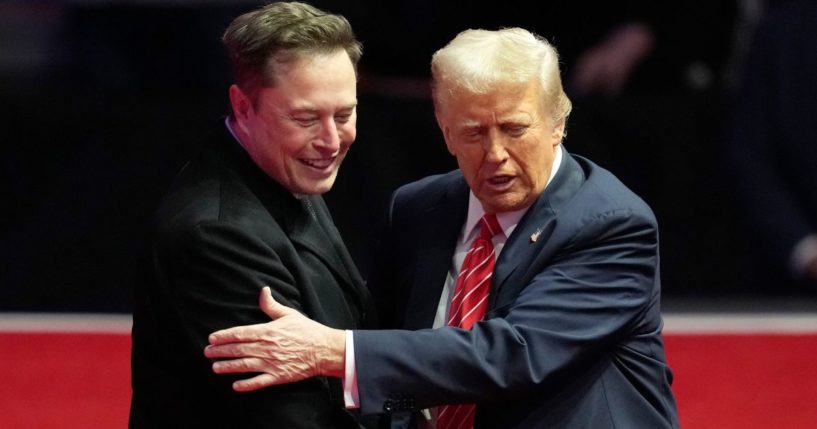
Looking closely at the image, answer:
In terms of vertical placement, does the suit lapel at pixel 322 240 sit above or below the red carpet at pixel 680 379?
above

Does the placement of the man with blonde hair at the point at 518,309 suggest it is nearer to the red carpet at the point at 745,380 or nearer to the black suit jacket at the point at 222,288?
the black suit jacket at the point at 222,288

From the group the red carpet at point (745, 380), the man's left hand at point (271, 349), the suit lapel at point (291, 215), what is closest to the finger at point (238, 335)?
the man's left hand at point (271, 349)

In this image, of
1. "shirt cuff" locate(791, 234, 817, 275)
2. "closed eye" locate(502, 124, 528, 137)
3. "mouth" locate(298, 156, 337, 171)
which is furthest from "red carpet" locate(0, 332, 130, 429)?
"shirt cuff" locate(791, 234, 817, 275)

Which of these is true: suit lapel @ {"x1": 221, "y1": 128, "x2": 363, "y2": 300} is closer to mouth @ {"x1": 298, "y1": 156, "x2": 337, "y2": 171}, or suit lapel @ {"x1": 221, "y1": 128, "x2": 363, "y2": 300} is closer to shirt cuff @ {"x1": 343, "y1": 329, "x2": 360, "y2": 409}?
mouth @ {"x1": 298, "y1": 156, "x2": 337, "y2": 171}

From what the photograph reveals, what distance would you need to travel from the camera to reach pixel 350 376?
2963mm

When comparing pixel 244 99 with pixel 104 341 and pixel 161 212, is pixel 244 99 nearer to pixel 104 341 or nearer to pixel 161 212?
pixel 161 212

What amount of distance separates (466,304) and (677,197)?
109 inches

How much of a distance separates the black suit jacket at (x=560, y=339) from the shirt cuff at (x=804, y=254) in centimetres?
254

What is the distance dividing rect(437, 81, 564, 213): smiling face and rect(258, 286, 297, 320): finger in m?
0.49

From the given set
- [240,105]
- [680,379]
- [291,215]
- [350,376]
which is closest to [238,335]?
[350,376]

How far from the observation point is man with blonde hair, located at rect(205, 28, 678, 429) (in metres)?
2.96

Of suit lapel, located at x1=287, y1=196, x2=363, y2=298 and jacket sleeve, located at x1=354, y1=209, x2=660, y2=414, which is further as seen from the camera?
suit lapel, located at x1=287, y1=196, x2=363, y2=298

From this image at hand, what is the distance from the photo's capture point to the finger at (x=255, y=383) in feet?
9.42

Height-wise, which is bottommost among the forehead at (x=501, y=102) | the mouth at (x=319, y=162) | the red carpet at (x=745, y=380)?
the red carpet at (x=745, y=380)
